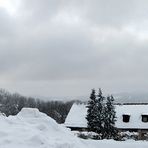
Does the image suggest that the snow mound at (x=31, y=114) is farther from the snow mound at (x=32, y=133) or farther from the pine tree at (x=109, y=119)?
the pine tree at (x=109, y=119)

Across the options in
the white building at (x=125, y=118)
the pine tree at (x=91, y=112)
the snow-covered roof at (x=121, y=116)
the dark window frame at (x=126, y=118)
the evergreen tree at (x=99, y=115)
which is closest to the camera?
the evergreen tree at (x=99, y=115)

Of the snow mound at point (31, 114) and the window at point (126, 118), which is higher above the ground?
the window at point (126, 118)

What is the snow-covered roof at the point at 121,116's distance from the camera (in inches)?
1925

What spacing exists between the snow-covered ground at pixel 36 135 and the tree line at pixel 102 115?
26.2 m

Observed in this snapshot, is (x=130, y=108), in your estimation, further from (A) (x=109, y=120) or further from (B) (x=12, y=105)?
(B) (x=12, y=105)

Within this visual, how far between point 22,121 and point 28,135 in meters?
1.72

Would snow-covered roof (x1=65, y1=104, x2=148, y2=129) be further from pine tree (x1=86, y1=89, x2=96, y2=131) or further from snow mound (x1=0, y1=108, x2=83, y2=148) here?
snow mound (x1=0, y1=108, x2=83, y2=148)

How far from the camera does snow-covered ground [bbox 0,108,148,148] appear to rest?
9.68 metres

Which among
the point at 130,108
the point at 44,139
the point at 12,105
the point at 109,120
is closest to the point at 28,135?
the point at 44,139

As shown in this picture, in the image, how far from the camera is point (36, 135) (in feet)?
33.2

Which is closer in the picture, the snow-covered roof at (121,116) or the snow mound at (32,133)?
the snow mound at (32,133)

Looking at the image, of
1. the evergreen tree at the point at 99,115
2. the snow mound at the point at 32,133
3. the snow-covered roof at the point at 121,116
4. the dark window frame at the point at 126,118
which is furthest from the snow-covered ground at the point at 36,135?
the dark window frame at the point at 126,118

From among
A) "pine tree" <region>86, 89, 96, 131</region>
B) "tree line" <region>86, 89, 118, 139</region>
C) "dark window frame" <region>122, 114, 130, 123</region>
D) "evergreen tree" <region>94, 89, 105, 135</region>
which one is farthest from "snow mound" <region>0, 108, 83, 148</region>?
"dark window frame" <region>122, 114, 130, 123</region>

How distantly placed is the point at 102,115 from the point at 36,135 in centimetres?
3194
